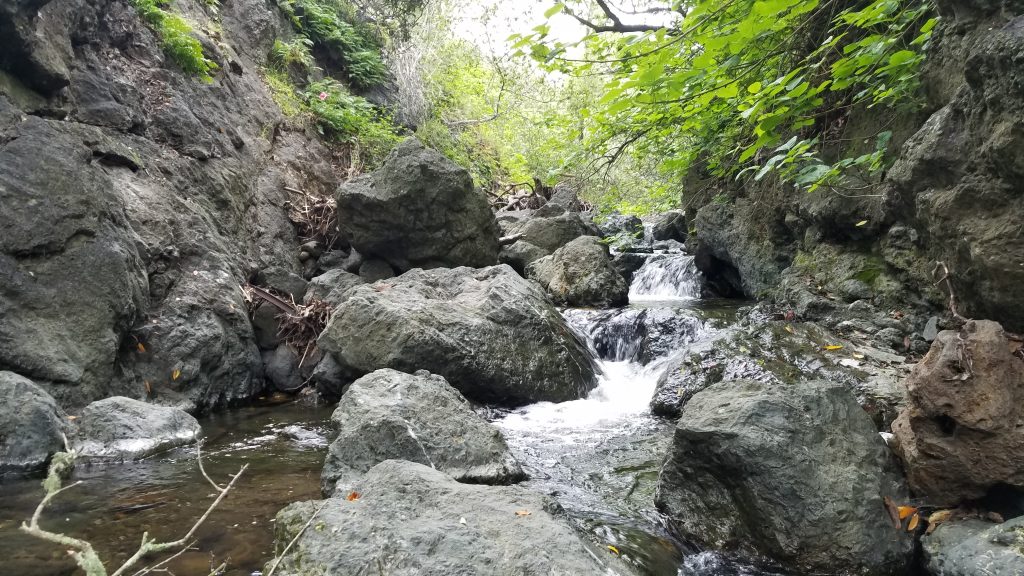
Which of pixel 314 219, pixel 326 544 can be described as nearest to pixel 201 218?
pixel 314 219

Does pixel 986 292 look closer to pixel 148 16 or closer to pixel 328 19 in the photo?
pixel 148 16

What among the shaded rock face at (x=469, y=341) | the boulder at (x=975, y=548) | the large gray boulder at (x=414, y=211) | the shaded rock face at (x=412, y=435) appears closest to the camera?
the boulder at (x=975, y=548)

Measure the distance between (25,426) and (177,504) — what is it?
1463mm

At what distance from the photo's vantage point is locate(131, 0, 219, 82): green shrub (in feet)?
26.4

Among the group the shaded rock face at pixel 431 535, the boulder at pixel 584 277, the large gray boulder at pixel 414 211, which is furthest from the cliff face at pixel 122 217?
the boulder at pixel 584 277

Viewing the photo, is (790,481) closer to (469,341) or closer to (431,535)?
(431,535)

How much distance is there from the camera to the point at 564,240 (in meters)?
12.4

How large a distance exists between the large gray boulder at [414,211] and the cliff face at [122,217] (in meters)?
1.52

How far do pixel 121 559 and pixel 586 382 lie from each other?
4.98 m

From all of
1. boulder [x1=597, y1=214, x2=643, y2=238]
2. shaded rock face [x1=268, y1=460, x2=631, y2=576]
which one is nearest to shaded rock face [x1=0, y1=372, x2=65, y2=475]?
shaded rock face [x1=268, y1=460, x2=631, y2=576]

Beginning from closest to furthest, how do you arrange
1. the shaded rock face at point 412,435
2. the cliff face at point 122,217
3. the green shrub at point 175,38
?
the shaded rock face at point 412,435, the cliff face at point 122,217, the green shrub at point 175,38

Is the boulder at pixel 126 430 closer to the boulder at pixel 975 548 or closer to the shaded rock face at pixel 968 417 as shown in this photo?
the boulder at pixel 975 548

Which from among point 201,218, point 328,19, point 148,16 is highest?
point 328,19

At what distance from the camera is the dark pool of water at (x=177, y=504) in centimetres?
285
